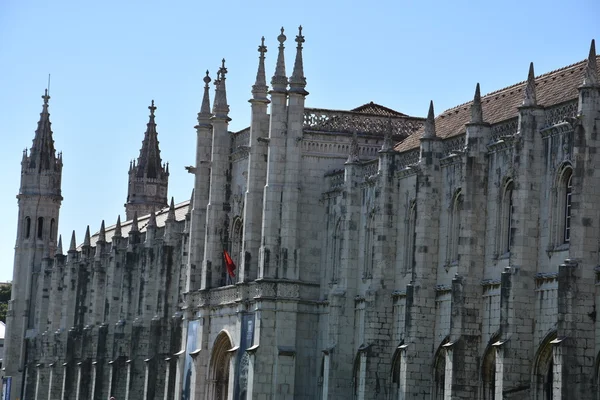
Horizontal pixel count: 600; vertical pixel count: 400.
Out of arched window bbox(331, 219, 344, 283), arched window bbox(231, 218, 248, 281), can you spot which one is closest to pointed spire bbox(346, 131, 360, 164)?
arched window bbox(331, 219, 344, 283)

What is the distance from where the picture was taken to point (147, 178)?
126625 mm

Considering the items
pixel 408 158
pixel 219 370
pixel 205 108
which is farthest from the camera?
pixel 205 108

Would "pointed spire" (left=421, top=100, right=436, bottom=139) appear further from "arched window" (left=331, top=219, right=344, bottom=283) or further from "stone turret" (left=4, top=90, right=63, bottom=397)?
"stone turret" (left=4, top=90, right=63, bottom=397)

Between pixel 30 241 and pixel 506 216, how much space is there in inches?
2853

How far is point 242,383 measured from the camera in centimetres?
6906

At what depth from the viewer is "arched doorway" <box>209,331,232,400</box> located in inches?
2906

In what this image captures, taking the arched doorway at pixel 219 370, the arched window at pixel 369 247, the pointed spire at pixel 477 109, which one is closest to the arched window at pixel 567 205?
the pointed spire at pixel 477 109

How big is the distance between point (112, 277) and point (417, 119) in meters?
32.9

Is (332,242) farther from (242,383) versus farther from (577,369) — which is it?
(577,369)

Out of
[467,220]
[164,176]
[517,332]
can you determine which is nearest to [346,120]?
[467,220]

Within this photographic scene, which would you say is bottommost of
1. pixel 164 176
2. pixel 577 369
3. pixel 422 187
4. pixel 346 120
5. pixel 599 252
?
pixel 577 369

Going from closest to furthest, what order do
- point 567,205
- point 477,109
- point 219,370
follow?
point 567,205, point 477,109, point 219,370

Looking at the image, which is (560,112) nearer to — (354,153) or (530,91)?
(530,91)

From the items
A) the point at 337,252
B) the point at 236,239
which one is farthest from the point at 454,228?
the point at 236,239
